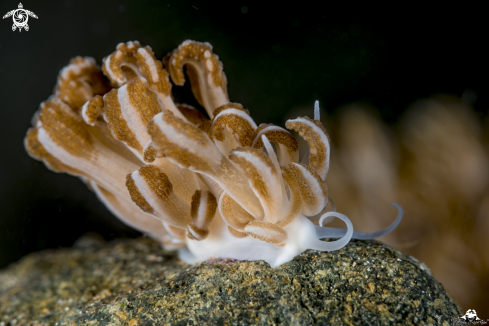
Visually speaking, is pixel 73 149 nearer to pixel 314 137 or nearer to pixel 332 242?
pixel 314 137

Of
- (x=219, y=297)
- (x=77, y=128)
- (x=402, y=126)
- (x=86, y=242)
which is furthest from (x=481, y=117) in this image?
(x=86, y=242)

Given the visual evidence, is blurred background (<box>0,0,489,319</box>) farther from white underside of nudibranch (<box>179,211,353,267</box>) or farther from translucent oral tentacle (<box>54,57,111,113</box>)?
white underside of nudibranch (<box>179,211,353,267</box>)

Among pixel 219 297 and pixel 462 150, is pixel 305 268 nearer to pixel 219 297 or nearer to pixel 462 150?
pixel 219 297

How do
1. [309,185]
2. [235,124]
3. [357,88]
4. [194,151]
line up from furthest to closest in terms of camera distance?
[357,88]
[235,124]
[309,185]
[194,151]

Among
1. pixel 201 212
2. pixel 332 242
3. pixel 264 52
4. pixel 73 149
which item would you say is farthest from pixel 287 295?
pixel 264 52

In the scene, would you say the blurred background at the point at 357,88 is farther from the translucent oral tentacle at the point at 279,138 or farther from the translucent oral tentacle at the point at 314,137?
the translucent oral tentacle at the point at 314,137

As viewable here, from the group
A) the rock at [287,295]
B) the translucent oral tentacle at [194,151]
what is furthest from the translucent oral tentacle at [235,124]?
the rock at [287,295]

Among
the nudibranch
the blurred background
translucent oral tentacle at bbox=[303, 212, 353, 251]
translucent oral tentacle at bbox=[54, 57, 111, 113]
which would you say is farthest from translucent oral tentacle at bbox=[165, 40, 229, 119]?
translucent oral tentacle at bbox=[303, 212, 353, 251]
